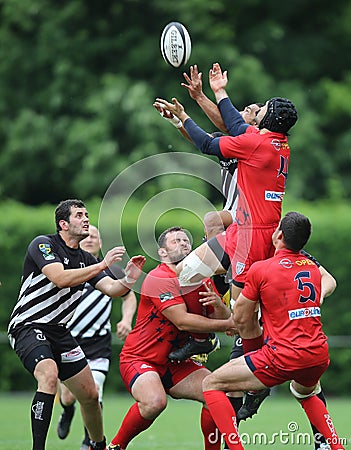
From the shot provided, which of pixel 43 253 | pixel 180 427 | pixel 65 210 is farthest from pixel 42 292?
pixel 180 427

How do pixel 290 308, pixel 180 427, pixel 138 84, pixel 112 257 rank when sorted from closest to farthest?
1. pixel 290 308
2. pixel 112 257
3. pixel 180 427
4. pixel 138 84

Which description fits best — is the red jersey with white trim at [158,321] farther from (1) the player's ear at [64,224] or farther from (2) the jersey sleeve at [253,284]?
(2) the jersey sleeve at [253,284]

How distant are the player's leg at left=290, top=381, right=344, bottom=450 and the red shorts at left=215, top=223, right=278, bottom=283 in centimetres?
98

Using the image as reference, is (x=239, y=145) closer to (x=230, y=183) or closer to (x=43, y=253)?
(x=230, y=183)

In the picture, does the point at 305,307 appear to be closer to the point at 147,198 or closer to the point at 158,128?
the point at 147,198

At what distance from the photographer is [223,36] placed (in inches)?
843

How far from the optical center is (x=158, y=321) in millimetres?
7500

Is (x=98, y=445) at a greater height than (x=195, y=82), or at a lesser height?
lesser

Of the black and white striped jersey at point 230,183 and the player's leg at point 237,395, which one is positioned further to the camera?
the player's leg at point 237,395

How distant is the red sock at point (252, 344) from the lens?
23.1ft

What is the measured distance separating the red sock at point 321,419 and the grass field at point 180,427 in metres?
1.57

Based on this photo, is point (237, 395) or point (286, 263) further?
point (237, 395)

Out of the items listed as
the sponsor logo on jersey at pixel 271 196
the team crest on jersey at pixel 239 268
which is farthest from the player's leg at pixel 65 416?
the sponsor logo on jersey at pixel 271 196

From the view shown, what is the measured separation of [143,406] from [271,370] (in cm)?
127
